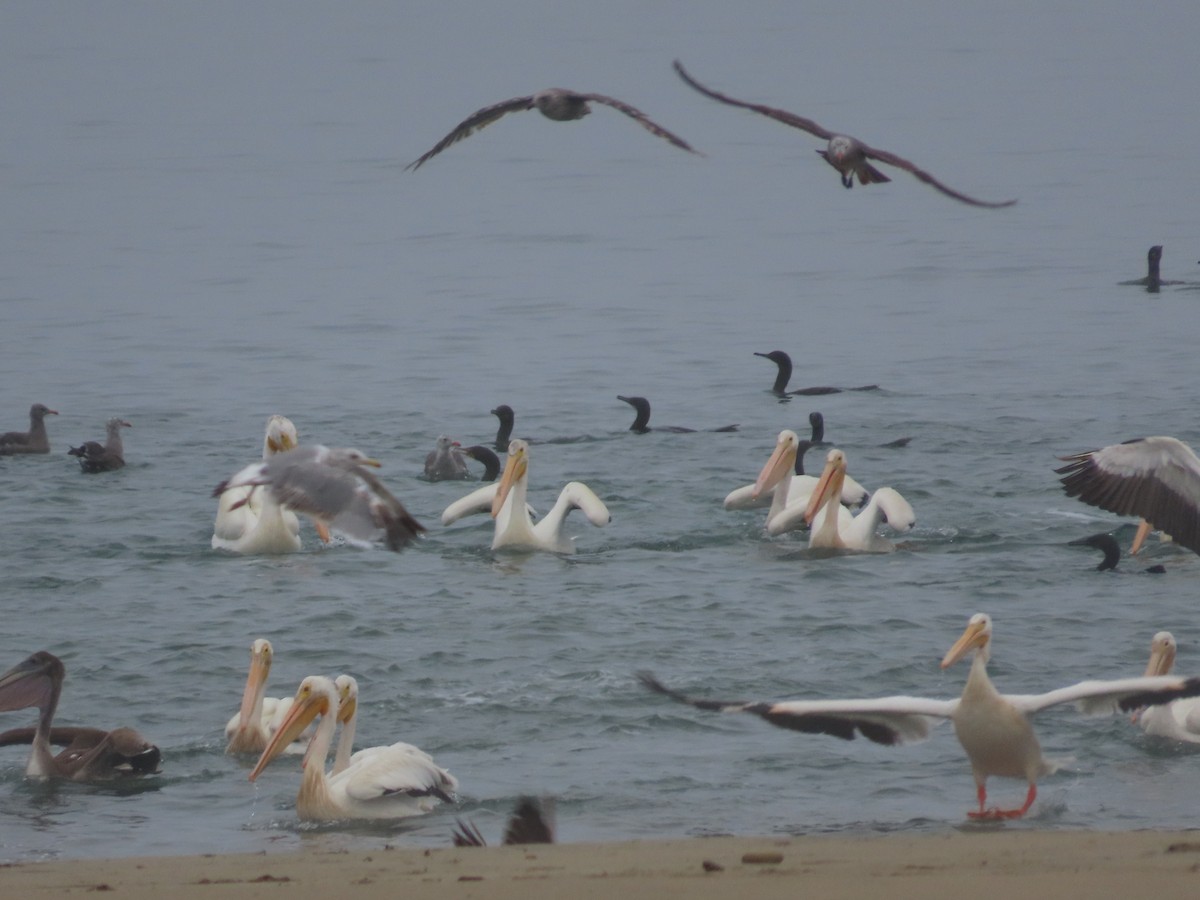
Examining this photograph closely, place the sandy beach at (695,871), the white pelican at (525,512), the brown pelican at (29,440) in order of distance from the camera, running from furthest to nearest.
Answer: the brown pelican at (29,440) → the white pelican at (525,512) → the sandy beach at (695,871)

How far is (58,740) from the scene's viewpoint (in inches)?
309

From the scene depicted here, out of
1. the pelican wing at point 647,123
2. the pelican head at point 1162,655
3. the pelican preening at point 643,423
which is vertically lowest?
the pelican head at point 1162,655

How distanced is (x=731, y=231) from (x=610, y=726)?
2885 centimetres

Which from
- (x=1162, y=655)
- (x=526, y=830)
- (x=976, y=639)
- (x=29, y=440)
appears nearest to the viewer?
(x=526, y=830)

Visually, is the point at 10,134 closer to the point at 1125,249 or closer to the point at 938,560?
the point at 1125,249

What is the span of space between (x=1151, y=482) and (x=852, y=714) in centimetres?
243

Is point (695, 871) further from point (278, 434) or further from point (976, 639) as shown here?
point (278, 434)

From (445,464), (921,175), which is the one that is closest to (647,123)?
(921,175)

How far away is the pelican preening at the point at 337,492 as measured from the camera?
569cm

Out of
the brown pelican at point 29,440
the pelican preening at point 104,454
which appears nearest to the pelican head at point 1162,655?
the pelican preening at point 104,454

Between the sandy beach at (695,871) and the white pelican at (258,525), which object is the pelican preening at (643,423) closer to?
the white pelican at (258,525)

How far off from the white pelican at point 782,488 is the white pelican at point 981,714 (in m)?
4.93

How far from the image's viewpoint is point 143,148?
170 feet

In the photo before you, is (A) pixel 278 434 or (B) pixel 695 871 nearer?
(B) pixel 695 871
